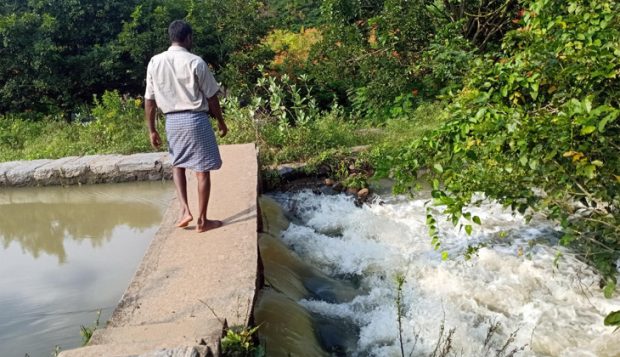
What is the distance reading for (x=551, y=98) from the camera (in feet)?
10.9

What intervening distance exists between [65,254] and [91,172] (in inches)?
100

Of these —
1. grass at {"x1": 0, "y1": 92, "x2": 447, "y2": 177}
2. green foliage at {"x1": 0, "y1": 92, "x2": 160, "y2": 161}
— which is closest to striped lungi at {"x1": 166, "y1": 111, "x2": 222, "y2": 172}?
grass at {"x1": 0, "y1": 92, "x2": 447, "y2": 177}

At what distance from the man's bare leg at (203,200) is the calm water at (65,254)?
824 millimetres

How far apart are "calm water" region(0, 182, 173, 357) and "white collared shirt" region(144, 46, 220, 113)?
1.53 meters

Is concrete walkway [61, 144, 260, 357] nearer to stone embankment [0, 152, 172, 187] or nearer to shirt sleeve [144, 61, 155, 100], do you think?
shirt sleeve [144, 61, 155, 100]

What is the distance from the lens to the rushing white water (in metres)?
3.73

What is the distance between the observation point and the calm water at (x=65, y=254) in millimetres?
3859

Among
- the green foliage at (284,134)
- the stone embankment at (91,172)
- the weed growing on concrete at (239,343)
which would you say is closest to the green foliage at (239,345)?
the weed growing on concrete at (239,343)

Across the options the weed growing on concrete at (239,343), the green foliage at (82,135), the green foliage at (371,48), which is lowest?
the green foliage at (82,135)

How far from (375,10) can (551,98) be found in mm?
7250

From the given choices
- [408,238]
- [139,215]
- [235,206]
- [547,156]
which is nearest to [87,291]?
[235,206]

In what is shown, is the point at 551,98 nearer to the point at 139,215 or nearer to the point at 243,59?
the point at 139,215

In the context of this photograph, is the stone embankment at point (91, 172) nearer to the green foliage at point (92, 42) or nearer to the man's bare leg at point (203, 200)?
the green foliage at point (92, 42)

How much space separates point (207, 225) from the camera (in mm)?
4301
